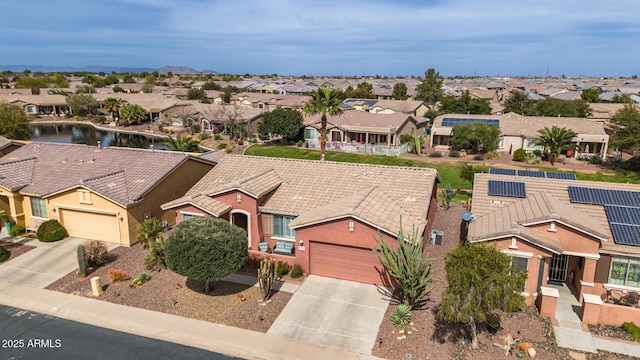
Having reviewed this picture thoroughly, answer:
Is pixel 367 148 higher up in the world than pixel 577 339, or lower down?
higher up

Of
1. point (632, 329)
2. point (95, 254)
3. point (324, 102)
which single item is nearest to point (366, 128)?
point (324, 102)

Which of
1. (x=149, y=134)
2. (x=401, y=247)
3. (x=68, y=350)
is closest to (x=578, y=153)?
(x=401, y=247)

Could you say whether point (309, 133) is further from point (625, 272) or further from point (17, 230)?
point (625, 272)

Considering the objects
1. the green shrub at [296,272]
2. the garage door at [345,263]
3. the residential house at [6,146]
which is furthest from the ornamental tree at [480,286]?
the residential house at [6,146]

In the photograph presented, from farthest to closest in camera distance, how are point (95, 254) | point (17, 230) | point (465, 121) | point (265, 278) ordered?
point (465, 121)
point (17, 230)
point (95, 254)
point (265, 278)

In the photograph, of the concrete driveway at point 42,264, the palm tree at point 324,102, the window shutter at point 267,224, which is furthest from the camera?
the palm tree at point 324,102

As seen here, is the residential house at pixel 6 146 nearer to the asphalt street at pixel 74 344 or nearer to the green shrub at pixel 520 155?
the asphalt street at pixel 74 344
